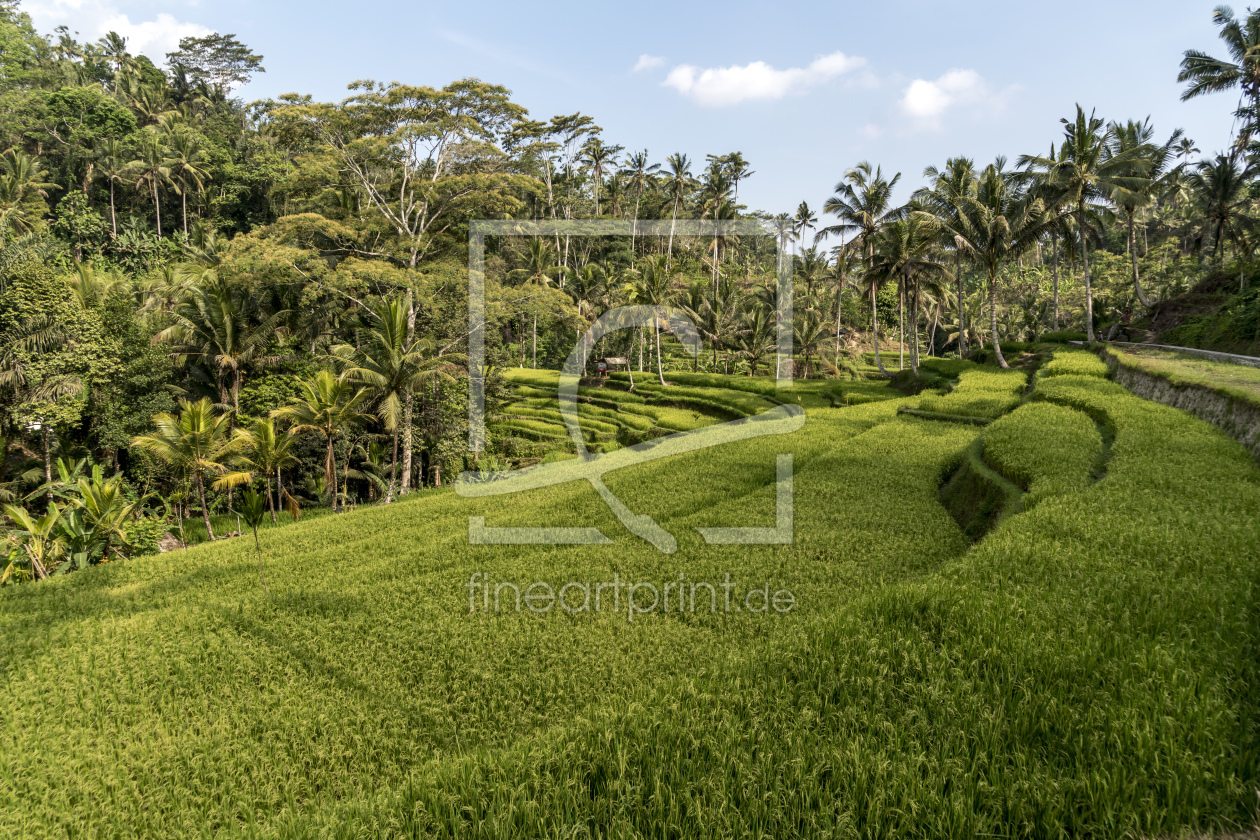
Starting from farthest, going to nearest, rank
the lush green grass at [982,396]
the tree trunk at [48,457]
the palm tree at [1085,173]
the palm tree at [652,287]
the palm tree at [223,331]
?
the palm tree at [652,287] < the palm tree at [1085,173] < the palm tree at [223,331] < the lush green grass at [982,396] < the tree trunk at [48,457]

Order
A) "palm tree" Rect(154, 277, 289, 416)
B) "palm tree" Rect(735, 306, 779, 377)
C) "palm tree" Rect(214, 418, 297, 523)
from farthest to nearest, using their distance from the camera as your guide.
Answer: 1. "palm tree" Rect(735, 306, 779, 377)
2. "palm tree" Rect(154, 277, 289, 416)
3. "palm tree" Rect(214, 418, 297, 523)

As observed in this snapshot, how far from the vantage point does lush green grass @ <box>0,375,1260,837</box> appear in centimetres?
322

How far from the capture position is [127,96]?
45469 mm

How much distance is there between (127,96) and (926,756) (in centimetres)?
6498

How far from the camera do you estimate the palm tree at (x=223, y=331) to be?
58.3 ft

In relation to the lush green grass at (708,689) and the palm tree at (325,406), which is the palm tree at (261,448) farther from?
the lush green grass at (708,689)

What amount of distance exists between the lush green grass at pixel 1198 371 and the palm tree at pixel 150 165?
4911 cm

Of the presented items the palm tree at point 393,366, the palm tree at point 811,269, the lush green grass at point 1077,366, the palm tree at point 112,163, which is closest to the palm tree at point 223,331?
the palm tree at point 393,366

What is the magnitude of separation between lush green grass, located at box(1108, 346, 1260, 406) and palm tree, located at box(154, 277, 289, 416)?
24114 mm

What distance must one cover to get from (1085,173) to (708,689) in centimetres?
2839

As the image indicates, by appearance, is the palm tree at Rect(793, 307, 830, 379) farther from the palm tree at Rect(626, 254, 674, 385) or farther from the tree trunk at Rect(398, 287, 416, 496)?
the tree trunk at Rect(398, 287, 416, 496)

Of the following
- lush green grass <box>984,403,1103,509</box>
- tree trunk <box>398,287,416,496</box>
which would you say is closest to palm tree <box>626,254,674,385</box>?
tree trunk <box>398,287,416,496</box>

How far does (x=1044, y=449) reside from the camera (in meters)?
10.4

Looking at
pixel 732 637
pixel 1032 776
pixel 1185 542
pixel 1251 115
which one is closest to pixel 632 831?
pixel 1032 776
